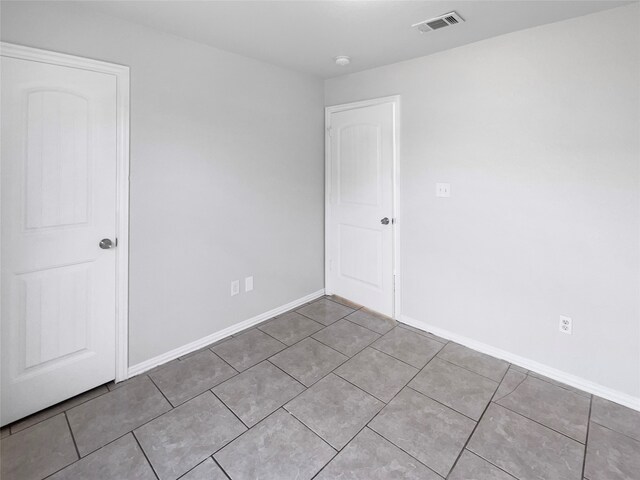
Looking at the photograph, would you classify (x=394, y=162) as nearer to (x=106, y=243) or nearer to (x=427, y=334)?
(x=427, y=334)

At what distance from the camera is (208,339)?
2.75 metres

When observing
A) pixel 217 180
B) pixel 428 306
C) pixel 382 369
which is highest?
pixel 217 180

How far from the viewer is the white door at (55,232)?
1796 millimetres

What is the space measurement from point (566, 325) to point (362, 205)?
6.09 ft

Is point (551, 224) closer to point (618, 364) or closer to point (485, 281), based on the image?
point (485, 281)

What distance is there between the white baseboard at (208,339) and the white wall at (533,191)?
1209mm

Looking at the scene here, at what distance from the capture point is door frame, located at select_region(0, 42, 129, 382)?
6.78 ft

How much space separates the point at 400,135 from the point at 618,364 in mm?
2205

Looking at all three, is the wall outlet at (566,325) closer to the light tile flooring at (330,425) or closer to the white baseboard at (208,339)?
the light tile flooring at (330,425)

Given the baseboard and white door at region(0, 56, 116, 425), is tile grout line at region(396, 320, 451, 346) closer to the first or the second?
the baseboard

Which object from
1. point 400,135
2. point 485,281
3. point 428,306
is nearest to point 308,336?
point 428,306

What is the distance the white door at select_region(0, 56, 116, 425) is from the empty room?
0.01m

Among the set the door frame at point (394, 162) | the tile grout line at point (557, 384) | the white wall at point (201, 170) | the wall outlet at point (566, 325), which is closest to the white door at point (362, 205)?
the door frame at point (394, 162)

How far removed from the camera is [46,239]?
1.92 m
